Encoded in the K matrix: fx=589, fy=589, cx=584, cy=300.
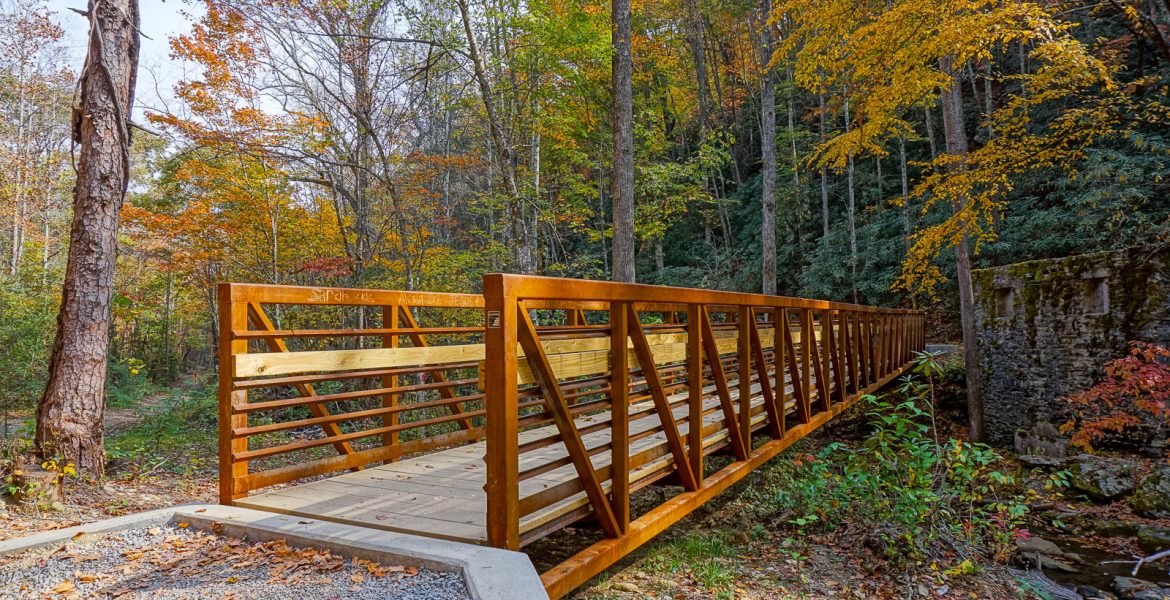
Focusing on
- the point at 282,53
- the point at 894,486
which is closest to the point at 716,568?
the point at 894,486

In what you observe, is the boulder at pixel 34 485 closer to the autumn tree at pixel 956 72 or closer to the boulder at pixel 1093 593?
the boulder at pixel 1093 593

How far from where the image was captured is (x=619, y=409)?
279 centimetres

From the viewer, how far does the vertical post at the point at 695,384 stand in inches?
133

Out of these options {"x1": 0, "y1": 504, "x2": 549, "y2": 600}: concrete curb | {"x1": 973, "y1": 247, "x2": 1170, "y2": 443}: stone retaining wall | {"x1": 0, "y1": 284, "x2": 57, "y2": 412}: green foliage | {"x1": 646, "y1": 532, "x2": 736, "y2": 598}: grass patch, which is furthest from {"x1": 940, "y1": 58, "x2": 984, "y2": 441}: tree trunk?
{"x1": 0, "y1": 284, "x2": 57, "y2": 412}: green foliage

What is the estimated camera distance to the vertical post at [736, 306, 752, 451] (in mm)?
4207

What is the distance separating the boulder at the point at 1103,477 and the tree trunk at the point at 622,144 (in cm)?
681

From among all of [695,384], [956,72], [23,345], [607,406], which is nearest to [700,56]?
[956,72]

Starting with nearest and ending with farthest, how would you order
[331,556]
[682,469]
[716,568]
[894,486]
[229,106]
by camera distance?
[331,556] → [682,469] → [716,568] → [894,486] → [229,106]

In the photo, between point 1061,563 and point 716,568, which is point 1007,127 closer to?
point 1061,563

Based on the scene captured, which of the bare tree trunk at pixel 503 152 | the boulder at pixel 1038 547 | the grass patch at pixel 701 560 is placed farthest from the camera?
the bare tree trunk at pixel 503 152

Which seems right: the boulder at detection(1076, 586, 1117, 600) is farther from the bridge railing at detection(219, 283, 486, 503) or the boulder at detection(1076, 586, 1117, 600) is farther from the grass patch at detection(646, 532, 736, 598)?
the bridge railing at detection(219, 283, 486, 503)

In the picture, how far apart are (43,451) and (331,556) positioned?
3.95 m

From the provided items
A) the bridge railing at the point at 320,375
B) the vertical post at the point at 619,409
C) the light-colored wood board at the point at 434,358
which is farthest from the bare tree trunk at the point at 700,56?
the vertical post at the point at 619,409

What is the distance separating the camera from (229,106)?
35.5ft
